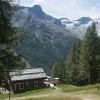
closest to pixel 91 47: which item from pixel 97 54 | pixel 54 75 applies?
pixel 97 54

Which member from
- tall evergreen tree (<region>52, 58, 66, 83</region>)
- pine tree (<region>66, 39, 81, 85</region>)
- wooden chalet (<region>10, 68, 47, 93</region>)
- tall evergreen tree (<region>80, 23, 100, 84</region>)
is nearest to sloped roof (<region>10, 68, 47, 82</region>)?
wooden chalet (<region>10, 68, 47, 93</region>)

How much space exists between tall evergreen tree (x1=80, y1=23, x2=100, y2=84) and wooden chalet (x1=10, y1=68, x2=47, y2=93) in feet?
37.5

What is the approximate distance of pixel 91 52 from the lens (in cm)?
6406

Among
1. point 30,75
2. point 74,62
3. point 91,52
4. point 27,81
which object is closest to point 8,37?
point 91,52

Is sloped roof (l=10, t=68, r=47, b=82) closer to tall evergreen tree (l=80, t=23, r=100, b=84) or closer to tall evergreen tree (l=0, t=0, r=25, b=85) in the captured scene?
tall evergreen tree (l=80, t=23, r=100, b=84)

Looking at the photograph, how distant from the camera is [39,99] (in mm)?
42594

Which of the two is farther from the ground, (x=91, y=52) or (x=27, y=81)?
(x=91, y=52)

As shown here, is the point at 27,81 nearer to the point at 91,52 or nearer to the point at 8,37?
the point at 91,52

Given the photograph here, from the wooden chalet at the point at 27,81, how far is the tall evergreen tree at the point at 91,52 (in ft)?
37.5

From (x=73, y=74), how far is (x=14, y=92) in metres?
24.5

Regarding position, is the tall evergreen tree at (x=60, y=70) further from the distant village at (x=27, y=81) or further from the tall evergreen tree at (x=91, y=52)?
the tall evergreen tree at (x=91, y=52)

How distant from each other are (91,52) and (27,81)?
1663 cm

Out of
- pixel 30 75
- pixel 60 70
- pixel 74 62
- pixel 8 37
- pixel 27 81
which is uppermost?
pixel 8 37

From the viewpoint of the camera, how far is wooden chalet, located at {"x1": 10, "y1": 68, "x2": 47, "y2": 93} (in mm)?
66500
